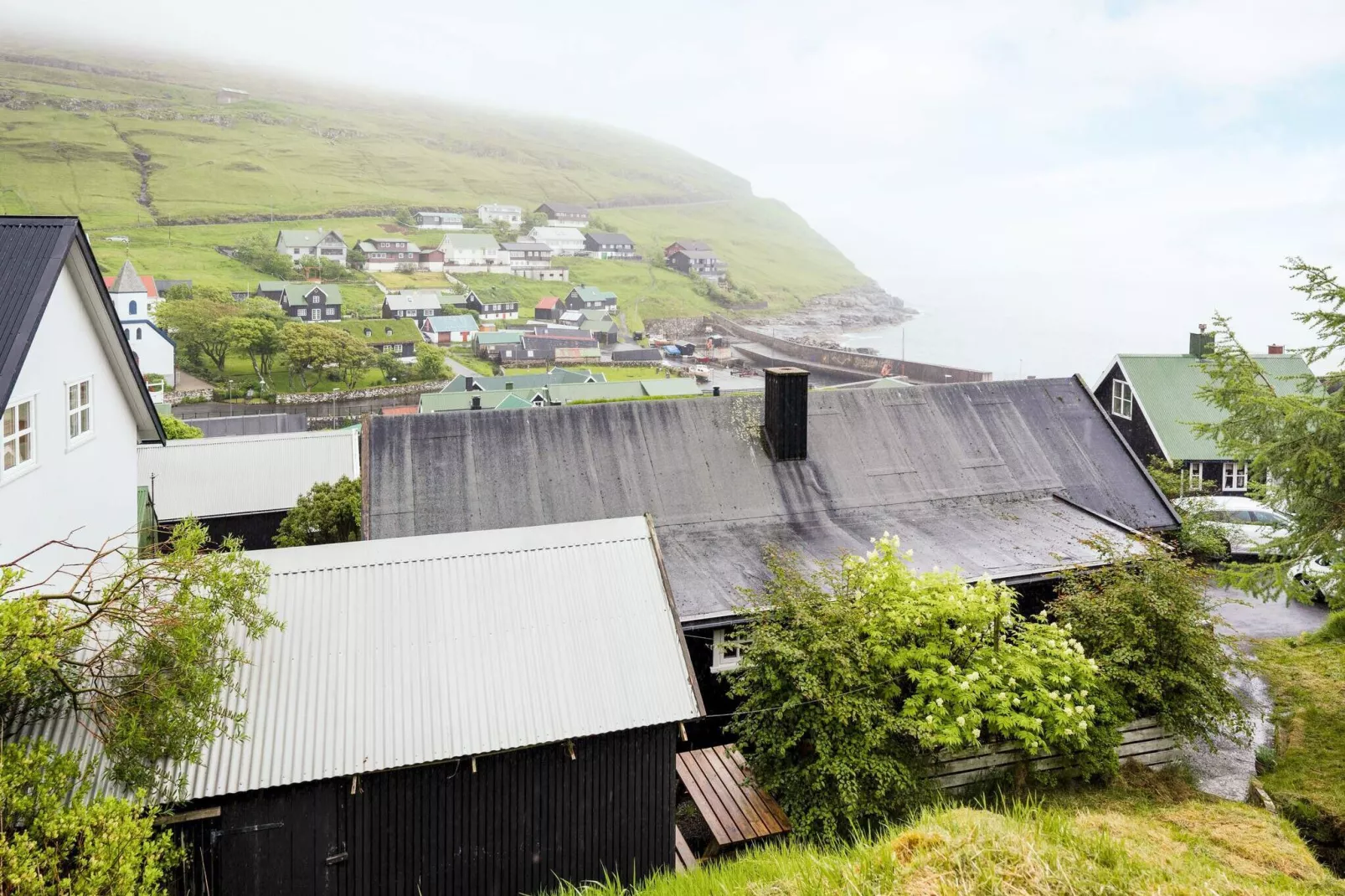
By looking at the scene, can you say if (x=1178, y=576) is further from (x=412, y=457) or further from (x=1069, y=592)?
(x=412, y=457)

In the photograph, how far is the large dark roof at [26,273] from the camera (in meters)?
9.34

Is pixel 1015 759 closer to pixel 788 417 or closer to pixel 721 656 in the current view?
pixel 721 656

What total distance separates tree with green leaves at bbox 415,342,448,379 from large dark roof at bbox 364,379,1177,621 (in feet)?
250

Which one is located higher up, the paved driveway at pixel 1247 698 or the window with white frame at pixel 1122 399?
the window with white frame at pixel 1122 399

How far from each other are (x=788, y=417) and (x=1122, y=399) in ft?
68.5

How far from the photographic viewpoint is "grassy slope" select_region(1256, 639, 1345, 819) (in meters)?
11.4

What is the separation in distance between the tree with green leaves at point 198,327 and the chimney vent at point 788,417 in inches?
3191

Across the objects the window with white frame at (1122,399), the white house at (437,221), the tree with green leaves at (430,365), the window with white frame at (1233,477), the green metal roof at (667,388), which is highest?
the white house at (437,221)

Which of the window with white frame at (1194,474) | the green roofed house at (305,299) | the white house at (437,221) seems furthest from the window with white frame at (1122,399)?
the white house at (437,221)

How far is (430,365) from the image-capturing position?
295 feet

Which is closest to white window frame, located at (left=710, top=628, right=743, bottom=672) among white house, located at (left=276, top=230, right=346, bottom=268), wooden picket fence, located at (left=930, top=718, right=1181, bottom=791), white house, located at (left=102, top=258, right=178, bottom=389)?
wooden picket fence, located at (left=930, top=718, right=1181, bottom=791)

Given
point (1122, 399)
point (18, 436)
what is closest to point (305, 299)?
point (1122, 399)

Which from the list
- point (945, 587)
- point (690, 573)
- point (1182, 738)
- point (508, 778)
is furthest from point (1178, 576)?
point (508, 778)

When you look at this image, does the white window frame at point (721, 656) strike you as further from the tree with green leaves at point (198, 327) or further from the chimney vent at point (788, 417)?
the tree with green leaves at point (198, 327)
